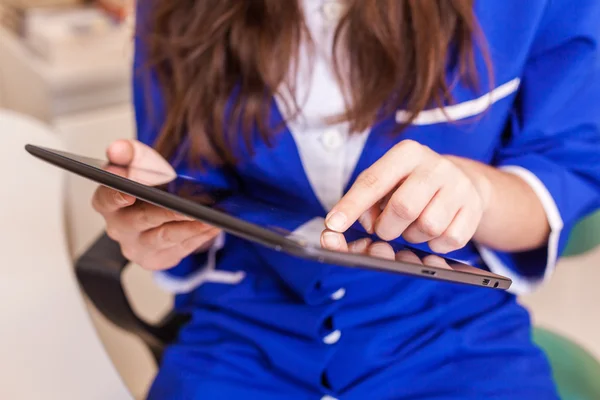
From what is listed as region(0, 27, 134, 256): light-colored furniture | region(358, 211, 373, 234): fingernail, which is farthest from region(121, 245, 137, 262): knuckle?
region(0, 27, 134, 256): light-colored furniture

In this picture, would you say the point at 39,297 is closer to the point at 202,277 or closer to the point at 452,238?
the point at 202,277

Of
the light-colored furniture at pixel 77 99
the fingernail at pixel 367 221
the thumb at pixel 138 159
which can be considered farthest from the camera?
the light-colored furniture at pixel 77 99

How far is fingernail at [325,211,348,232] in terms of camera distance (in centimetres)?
33

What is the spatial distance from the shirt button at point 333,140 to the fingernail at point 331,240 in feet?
0.75

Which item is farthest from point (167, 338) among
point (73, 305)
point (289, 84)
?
point (289, 84)

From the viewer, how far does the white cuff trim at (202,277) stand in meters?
0.62

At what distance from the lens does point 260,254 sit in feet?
1.98

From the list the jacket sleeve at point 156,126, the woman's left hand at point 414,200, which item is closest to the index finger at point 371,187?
the woman's left hand at point 414,200

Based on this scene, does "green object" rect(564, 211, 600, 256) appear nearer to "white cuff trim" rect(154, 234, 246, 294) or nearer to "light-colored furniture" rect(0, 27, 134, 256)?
"white cuff trim" rect(154, 234, 246, 294)

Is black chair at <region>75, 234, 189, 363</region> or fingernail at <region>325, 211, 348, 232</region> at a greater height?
fingernail at <region>325, 211, 348, 232</region>

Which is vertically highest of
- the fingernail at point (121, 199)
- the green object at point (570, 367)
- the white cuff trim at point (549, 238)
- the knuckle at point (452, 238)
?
the fingernail at point (121, 199)

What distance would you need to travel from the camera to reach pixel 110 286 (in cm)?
62

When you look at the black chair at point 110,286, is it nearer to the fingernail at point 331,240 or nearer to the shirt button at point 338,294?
the shirt button at point 338,294

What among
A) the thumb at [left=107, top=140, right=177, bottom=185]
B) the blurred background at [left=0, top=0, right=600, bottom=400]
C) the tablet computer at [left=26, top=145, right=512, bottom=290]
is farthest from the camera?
the blurred background at [left=0, top=0, right=600, bottom=400]
